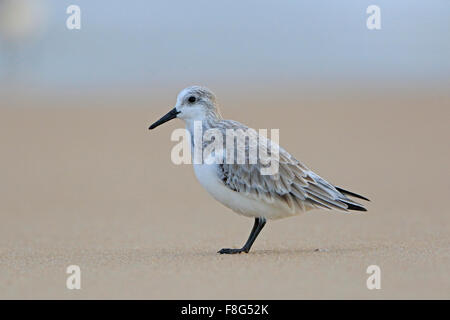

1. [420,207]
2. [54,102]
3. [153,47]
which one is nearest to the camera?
[420,207]

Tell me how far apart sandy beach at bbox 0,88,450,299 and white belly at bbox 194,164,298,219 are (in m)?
0.45

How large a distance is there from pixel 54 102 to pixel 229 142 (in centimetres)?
1668

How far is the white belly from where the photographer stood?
268 inches

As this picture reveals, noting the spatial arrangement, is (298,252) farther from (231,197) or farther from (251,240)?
(231,197)

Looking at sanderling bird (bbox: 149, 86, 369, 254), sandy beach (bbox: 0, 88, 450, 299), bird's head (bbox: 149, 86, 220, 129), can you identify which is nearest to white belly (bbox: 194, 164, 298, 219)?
sanderling bird (bbox: 149, 86, 369, 254)

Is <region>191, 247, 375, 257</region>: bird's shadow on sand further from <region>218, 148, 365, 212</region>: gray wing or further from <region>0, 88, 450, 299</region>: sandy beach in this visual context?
<region>218, 148, 365, 212</region>: gray wing

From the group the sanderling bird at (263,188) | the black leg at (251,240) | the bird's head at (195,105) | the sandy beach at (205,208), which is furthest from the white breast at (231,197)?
the bird's head at (195,105)

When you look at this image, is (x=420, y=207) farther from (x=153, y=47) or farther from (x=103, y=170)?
(x=153, y=47)

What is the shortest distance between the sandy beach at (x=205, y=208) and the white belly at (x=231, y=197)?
447 mm

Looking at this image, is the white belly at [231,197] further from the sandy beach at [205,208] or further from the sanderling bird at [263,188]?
the sandy beach at [205,208]

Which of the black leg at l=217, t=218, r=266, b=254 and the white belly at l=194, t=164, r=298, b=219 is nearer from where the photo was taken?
the white belly at l=194, t=164, r=298, b=219

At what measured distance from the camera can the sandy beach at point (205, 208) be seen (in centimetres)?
566
